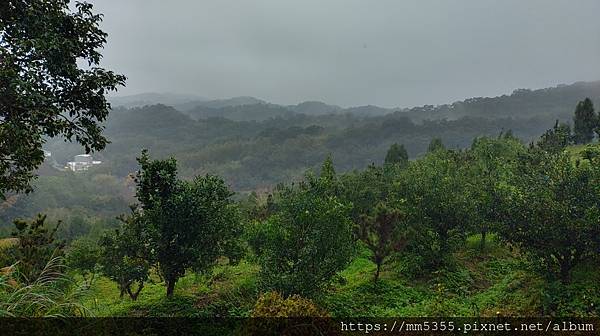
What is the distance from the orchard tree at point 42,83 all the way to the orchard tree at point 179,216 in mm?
5003

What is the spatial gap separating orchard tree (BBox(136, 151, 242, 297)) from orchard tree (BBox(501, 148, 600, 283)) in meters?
15.6

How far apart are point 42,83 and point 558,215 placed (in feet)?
73.0

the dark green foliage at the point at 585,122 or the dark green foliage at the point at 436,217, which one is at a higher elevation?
the dark green foliage at the point at 585,122

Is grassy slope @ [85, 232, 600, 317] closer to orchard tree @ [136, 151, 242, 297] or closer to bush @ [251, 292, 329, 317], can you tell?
orchard tree @ [136, 151, 242, 297]

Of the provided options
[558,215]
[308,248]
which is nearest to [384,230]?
[308,248]

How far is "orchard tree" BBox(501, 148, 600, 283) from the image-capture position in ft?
61.5

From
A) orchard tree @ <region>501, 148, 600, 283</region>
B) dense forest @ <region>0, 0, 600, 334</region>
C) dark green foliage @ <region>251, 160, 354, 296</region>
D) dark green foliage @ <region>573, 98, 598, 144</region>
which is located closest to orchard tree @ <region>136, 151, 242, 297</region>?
dense forest @ <region>0, 0, 600, 334</region>

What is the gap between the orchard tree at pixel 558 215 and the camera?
1875 cm

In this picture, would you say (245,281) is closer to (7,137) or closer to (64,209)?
(7,137)

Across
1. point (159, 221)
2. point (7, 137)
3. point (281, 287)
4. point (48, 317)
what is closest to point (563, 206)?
point (281, 287)

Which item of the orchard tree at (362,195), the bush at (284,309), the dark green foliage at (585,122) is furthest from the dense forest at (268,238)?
the dark green foliage at (585,122)

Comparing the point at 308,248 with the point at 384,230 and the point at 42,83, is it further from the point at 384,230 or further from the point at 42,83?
the point at 42,83

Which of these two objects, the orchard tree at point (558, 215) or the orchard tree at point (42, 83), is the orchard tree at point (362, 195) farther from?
the orchard tree at point (42, 83)

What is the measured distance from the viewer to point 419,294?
A: 23359 millimetres
